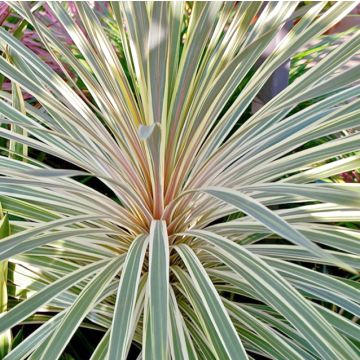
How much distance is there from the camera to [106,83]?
0.81 meters

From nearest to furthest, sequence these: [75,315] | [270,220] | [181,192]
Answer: [270,220], [75,315], [181,192]

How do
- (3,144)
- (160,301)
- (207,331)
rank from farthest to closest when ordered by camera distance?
(3,144) → (207,331) → (160,301)

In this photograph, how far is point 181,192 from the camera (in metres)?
0.74

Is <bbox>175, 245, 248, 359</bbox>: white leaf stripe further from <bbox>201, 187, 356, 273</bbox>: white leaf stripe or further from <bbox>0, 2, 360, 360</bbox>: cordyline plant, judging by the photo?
<bbox>201, 187, 356, 273</bbox>: white leaf stripe

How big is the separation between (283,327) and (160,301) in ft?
1.05

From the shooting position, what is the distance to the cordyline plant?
2.07ft

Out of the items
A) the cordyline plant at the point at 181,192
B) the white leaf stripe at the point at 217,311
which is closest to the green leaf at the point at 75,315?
the cordyline plant at the point at 181,192

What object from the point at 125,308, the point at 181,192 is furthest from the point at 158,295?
the point at 181,192

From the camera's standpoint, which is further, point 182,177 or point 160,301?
point 182,177

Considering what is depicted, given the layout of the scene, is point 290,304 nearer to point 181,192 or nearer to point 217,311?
point 217,311

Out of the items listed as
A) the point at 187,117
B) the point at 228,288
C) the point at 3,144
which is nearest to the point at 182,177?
the point at 187,117

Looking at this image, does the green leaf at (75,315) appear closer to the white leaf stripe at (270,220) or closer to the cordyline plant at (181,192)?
the cordyline plant at (181,192)

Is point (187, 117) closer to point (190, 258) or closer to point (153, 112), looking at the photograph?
point (153, 112)

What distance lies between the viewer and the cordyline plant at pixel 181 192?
2.07ft
